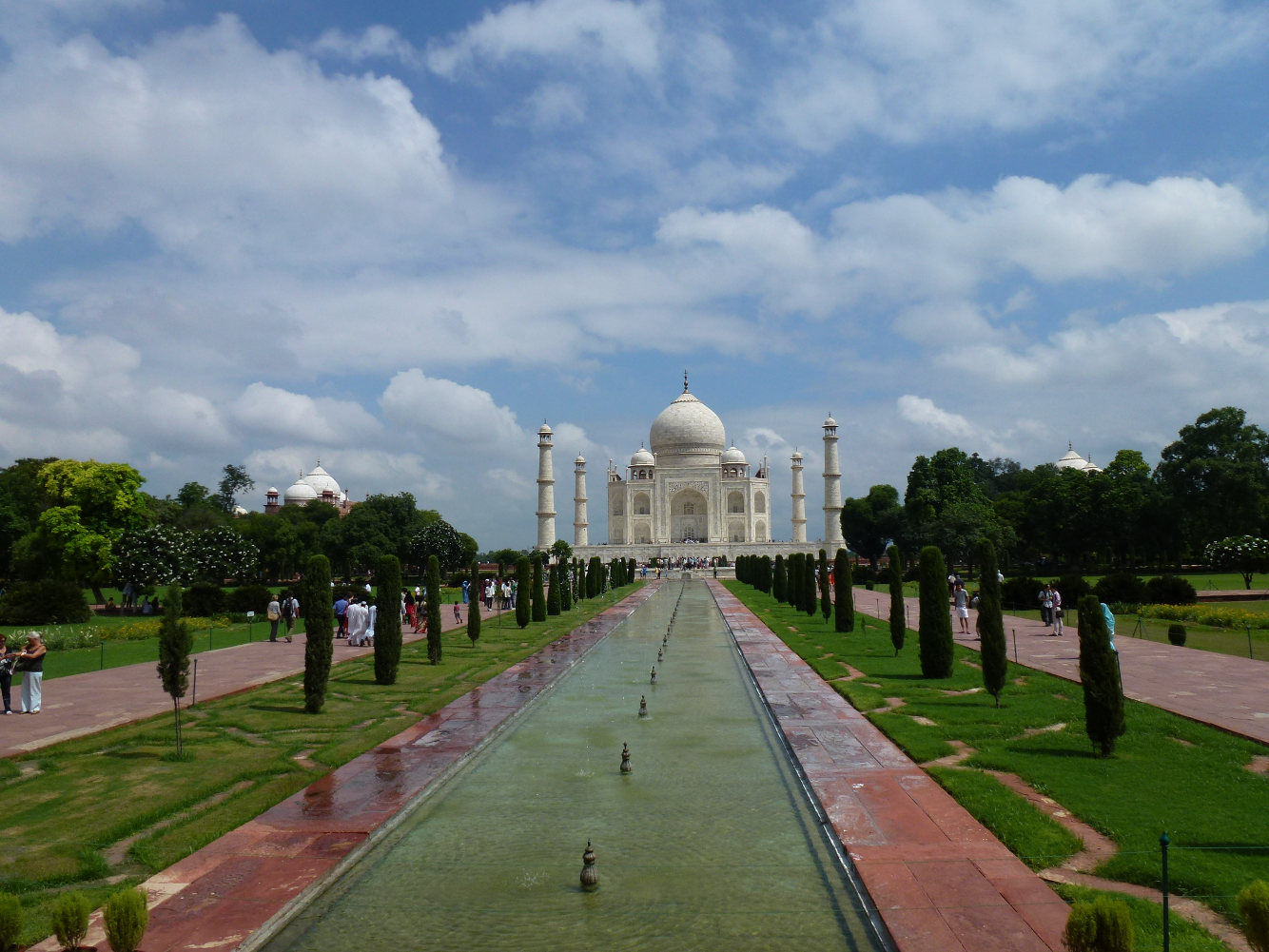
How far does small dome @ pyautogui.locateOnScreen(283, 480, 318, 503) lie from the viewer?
6500 centimetres

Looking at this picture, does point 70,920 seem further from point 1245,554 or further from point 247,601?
point 1245,554

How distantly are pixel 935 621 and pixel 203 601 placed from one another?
16406 mm

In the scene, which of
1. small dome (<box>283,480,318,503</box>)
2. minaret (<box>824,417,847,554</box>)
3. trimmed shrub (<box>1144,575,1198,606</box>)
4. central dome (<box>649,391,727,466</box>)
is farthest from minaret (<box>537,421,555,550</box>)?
trimmed shrub (<box>1144,575,1198,606</box>)

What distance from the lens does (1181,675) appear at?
1038cm

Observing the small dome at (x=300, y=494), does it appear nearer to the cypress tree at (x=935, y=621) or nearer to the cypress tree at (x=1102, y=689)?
the cypress tree at (x=935, y=621)

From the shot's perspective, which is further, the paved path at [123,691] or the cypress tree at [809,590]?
the cypress tree at [809,590]

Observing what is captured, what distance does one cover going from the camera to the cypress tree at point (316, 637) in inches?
348

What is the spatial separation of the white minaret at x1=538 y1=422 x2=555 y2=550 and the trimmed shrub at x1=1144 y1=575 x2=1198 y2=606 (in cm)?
3650

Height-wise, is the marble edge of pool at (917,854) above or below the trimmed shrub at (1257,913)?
below

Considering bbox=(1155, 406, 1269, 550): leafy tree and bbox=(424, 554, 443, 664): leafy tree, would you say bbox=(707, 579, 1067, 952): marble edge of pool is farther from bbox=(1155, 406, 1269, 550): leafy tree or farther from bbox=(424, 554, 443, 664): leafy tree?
bbox=(1155, 406, 1269, 550): leafy tree

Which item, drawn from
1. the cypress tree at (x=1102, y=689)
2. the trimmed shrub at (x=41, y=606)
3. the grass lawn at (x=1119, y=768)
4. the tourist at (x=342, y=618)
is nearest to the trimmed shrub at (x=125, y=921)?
the grass lawn at (x=1119, y=768)

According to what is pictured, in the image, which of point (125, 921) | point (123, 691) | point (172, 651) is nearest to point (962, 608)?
point (172, 651)

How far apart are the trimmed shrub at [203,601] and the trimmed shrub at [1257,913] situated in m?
20.4

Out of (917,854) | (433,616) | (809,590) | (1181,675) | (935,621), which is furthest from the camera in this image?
(809,590)
